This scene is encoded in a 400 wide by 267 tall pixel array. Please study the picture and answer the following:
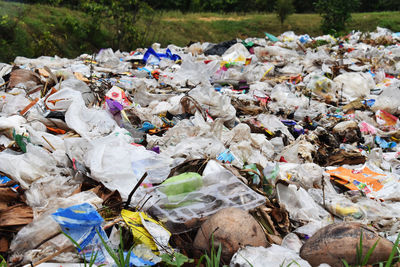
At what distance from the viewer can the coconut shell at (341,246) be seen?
144 centimetres

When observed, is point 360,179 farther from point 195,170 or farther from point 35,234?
point 35,234

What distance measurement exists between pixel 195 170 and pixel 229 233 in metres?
0.58

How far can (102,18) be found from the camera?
Answer: 10.5 metres

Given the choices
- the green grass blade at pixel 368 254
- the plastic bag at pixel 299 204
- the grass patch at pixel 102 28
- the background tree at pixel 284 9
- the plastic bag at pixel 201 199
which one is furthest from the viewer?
the background tree at pixel 284 9

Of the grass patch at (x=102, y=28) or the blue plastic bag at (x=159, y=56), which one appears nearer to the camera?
the blue plastic bag at (x=159, y=56)

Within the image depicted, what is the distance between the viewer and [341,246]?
4.76ft

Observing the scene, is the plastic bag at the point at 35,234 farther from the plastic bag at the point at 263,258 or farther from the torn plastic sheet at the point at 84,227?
the plastic bag at the point at 263,258

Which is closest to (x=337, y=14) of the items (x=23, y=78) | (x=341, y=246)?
(x=23, y=78)

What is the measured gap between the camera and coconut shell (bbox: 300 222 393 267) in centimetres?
144

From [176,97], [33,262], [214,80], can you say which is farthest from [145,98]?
[33,262]

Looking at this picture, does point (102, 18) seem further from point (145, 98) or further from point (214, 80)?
point (145, 98)

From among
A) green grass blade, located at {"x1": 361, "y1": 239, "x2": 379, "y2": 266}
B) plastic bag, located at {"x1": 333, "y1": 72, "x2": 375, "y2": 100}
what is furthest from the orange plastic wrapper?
plastic bag, located at {"x1": 333, "y1": 72, "x2": 375, "y2": 100}

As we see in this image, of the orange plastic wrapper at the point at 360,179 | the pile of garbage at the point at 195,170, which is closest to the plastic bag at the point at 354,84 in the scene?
the pile of garbage at the point at 195,170

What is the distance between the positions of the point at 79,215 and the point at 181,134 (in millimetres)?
1333
